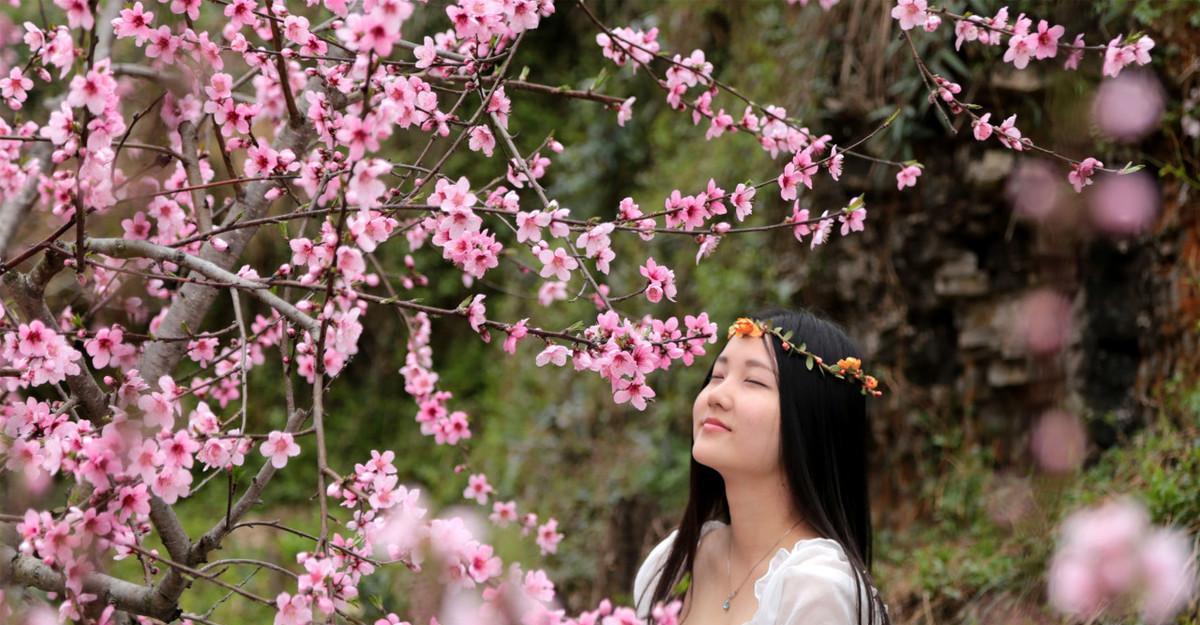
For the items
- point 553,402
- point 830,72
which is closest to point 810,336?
point 830,72

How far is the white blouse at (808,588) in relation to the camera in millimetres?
1691

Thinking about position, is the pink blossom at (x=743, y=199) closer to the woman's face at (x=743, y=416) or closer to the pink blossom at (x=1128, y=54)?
the woman's face at (x=743, y=416)

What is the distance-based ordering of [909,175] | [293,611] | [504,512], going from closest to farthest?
[293,611], [909,175], [504,512]

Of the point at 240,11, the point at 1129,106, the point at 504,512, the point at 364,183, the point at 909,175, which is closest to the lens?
the point at 364,183

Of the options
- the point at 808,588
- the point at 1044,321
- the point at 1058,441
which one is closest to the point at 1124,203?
the point at 1044,321

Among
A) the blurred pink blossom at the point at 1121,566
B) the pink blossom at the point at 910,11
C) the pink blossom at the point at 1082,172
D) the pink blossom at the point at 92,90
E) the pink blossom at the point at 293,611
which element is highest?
the pink blossom at the point at 910,11

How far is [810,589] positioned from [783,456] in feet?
0.81

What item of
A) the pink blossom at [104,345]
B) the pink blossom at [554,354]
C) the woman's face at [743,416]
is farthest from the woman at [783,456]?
the pink blossom at [104,345]

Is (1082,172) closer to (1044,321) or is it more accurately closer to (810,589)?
(810,589)

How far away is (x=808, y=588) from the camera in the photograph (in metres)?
1.70

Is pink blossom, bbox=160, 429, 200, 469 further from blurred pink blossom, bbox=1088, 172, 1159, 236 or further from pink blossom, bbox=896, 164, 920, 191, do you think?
blurred pink blossom, bbox=1088, 172, 1159, 236

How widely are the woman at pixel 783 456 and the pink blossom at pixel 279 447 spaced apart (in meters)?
0.73

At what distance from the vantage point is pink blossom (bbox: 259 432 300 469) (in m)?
1.39

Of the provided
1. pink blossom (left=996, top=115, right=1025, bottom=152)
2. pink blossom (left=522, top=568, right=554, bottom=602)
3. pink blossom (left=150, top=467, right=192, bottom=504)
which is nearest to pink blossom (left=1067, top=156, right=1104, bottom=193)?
pink blossom (left=996, top=115, right=1025, bottom=152)
